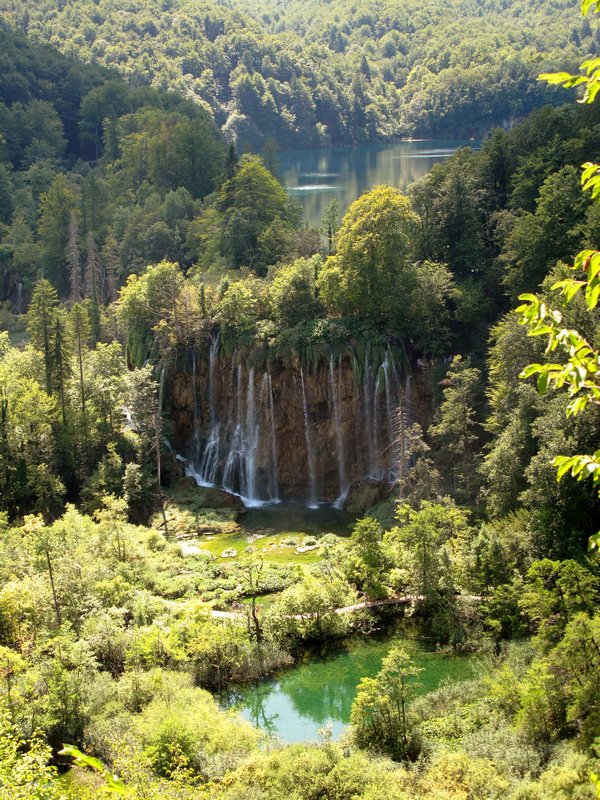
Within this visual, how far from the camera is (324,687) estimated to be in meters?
20.8

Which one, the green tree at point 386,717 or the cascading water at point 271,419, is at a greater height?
the cascading water at point 271,419

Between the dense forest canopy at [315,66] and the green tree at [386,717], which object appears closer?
the green tree at [386,717]

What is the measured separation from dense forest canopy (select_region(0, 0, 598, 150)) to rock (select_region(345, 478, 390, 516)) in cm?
7961

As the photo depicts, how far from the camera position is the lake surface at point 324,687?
19.4 m

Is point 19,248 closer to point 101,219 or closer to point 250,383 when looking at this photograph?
point 101,219

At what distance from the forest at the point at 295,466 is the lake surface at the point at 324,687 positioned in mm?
502

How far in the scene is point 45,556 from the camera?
23.4m

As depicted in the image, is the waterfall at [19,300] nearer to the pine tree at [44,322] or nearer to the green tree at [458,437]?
the pine tree at [44,322]

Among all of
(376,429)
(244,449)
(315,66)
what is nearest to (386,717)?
(376,429)

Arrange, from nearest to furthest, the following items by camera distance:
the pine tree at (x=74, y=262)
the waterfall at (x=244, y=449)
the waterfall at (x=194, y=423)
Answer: the waterfall at (x=244, y=449)
the waterfall at (x=194, y=423)
the pine tree at (x=74, y=262)

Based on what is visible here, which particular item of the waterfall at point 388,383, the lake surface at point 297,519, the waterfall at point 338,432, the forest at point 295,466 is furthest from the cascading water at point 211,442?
the waterfall at point 388,383

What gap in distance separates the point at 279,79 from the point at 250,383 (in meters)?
110

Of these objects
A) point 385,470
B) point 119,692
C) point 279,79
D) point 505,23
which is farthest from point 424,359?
point 505,23

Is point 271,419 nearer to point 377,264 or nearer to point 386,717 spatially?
point 377,264
